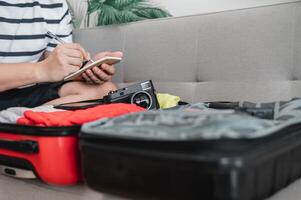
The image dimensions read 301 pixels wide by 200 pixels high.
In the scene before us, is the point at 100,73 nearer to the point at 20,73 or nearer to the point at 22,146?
the point at 20,73

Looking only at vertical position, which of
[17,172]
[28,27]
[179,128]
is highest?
[28,27]

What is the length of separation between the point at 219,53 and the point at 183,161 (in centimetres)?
64

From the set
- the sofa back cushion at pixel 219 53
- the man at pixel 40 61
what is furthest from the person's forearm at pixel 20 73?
the sofa back cushion at pixel 219 53

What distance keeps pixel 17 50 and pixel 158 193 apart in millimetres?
832

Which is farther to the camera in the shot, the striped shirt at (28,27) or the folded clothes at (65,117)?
the striped shirt at (28,27)

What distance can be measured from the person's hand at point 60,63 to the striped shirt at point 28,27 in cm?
27

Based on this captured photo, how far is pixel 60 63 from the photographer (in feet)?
2.69

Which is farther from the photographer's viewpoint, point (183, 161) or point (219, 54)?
point (219, 54)

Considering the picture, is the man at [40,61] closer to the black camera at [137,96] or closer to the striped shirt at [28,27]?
the striped shirt at [28,27]

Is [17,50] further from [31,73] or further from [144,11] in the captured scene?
[144,11]

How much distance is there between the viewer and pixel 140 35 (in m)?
1.13


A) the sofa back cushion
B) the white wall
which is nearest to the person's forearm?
the sofa back cushion

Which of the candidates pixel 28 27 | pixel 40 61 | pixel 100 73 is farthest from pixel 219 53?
pixel 28 27

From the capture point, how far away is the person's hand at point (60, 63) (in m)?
0.82
